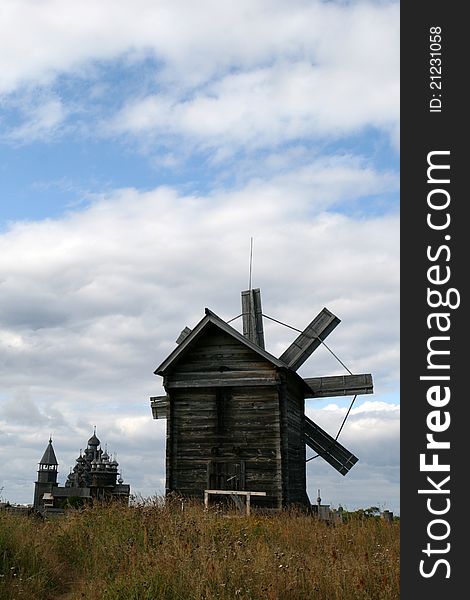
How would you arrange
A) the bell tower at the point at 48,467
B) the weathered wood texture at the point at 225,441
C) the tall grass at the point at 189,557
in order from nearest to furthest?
the tall grass at the point at 189,557 → the weathered wood texture at the point at 225,441 → the bell tower at the point at 48,467

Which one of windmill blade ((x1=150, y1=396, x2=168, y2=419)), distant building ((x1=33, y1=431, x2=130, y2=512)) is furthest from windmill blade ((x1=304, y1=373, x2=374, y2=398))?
distant building ((x1=33, y1=431, x2=130, y2=512))

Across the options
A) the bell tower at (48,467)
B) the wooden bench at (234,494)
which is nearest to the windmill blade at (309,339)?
the wooden bench at (234,494)

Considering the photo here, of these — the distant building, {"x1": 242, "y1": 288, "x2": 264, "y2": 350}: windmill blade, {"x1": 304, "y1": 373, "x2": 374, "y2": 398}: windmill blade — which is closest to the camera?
{"x1": 304, "y1": 373, "x2": 374, "y2": 398}: windmill blade

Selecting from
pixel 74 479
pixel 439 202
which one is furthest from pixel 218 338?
pixel 74 479

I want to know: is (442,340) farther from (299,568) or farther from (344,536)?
(344,536)

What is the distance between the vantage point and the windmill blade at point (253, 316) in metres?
23.4

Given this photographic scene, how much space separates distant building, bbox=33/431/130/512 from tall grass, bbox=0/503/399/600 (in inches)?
767

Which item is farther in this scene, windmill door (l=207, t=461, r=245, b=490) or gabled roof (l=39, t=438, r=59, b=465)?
gabled roof (l=39, t=438, r=59, b=465)

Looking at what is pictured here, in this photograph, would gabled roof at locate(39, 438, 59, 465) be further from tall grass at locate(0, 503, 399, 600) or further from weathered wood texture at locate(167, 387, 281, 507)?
tall grass at locate(0, 503, 399, 600)

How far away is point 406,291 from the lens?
6957mm

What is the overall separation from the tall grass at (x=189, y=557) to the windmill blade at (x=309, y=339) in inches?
287

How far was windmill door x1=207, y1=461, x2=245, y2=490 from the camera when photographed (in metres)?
19.8

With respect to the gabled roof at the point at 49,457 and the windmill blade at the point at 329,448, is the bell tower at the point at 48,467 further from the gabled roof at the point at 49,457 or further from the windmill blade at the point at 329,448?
the windmill blade at the point at 329,448

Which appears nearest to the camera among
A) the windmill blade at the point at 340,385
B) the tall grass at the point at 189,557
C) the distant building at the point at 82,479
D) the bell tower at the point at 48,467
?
the tall grass at the point at 189,557
